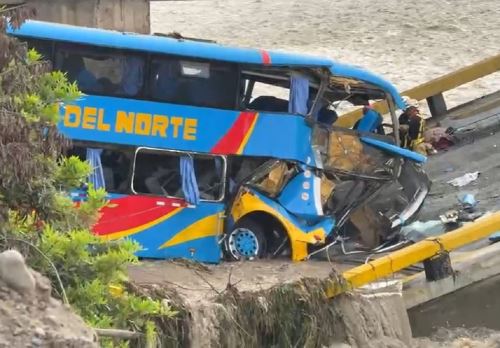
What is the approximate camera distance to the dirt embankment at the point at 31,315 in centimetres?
442

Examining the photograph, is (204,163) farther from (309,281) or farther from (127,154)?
(309,281)

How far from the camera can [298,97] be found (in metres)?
12.1

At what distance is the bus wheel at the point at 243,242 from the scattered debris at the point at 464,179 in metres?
4.76

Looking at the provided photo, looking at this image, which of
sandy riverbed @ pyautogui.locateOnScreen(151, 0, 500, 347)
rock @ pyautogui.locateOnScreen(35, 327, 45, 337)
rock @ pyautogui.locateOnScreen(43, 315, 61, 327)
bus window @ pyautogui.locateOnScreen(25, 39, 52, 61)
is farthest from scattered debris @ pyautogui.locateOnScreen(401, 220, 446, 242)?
sandy riverbed @ pyautogui.locateOnScreen(151, 0, 500, 347)

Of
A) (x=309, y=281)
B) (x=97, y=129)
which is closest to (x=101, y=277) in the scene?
(x=309, y=281)

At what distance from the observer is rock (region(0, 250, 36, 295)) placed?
4.75 metres

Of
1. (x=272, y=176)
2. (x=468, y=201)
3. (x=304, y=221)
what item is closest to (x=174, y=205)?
(x=272, y=176)

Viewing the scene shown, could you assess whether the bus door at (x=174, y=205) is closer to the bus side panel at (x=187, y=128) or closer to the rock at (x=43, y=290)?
the bus side panel at (x=187, y=128)

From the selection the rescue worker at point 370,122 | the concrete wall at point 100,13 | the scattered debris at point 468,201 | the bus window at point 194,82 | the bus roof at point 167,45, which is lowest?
the scattered debris at point 468,201

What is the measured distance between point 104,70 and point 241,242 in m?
2.54

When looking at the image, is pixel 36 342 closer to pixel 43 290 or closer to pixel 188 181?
pixel 43 290

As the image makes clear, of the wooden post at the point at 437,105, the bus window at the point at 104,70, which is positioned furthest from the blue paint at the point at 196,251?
the wooden post at the point at 437,105

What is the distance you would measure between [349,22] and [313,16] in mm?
1687

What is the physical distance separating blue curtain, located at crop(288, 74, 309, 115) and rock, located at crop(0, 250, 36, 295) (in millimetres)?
7560
